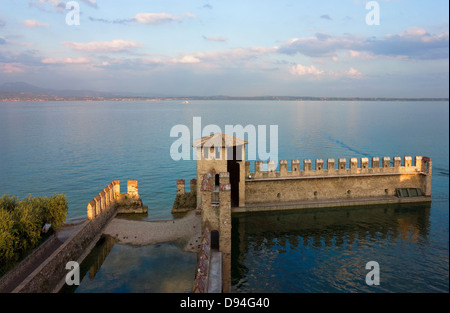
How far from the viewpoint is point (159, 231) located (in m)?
20.5

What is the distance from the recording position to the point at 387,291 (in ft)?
48.8

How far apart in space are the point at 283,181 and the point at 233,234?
6.04m

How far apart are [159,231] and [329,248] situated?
9522 millimetres

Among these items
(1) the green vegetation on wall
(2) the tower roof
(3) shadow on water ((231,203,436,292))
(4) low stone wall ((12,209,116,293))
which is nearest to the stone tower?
(2) the tower roof

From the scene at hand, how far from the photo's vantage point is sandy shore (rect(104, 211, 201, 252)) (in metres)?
19.1

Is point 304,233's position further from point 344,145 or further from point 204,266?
point 344,145

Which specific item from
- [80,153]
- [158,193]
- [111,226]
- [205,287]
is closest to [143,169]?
[158,193]

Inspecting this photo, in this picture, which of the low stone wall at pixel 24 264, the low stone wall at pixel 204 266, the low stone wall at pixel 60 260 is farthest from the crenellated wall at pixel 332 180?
the low stone wall at pixel 24 264

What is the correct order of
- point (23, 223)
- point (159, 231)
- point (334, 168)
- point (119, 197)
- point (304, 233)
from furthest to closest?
point (334, 168) → point (119, 197) → point (304, 233) → point (159, 231) → point (23, 223)

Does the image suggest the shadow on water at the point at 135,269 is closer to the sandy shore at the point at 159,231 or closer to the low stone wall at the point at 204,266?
the sandy shore at the point at 159,231

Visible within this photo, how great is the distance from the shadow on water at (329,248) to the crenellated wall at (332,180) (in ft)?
4.17

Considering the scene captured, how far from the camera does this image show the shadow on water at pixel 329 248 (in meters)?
15.6

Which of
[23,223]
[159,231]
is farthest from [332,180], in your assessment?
[23,223]

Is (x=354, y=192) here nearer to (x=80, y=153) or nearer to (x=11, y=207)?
(x=11, y=207)
